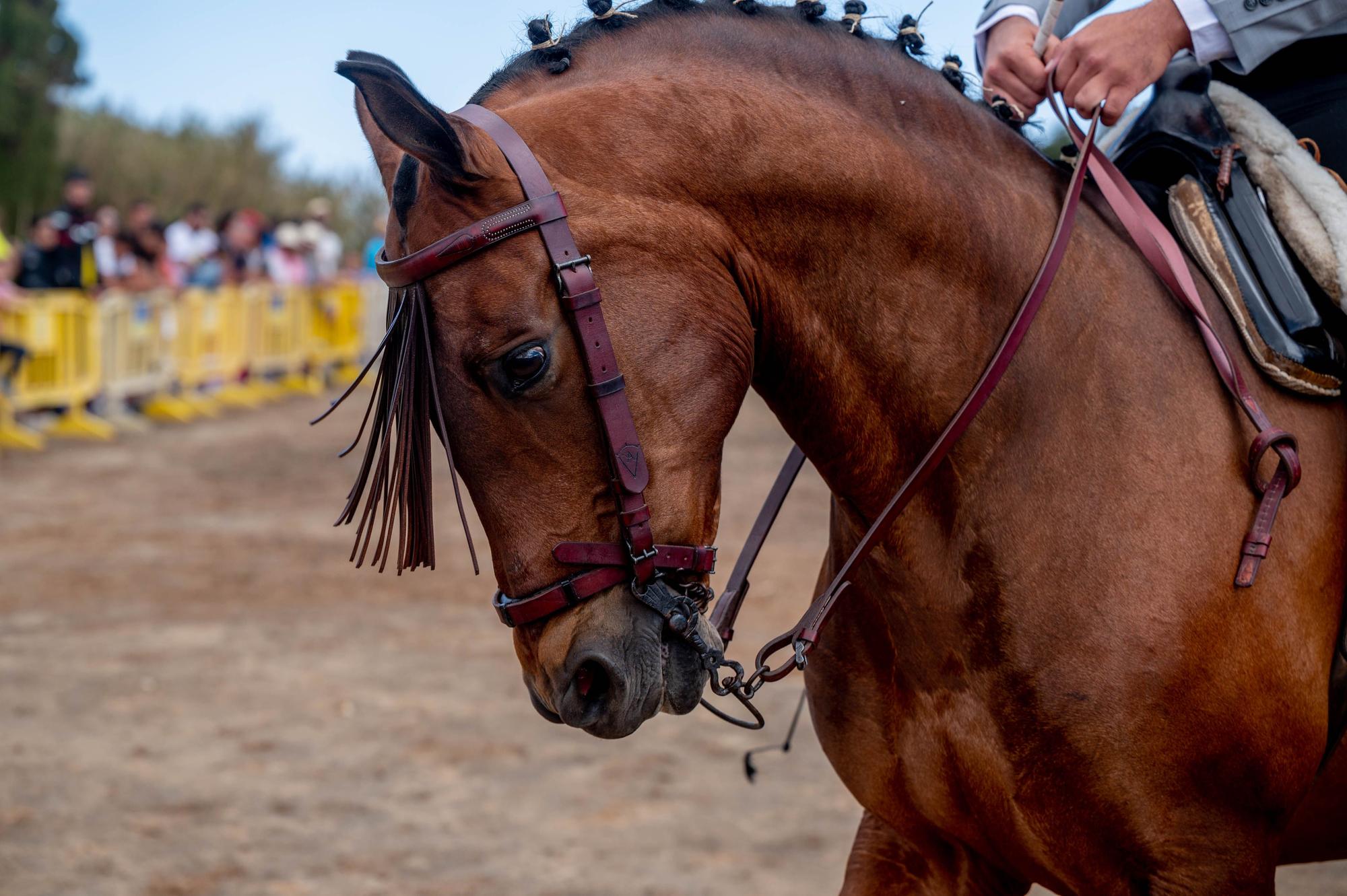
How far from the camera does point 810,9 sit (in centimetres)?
226

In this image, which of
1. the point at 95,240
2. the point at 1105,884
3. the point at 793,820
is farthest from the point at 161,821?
the point at 95,240

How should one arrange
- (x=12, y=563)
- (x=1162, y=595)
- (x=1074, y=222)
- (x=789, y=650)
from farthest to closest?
1. (x=12, y=563)
2. (x=789, y=650)
3. (x=1074, y=222)
4. (x=1162, y=595)

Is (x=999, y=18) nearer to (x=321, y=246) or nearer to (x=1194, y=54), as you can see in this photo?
(x=1194, y=54)

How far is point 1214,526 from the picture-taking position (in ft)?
7.13

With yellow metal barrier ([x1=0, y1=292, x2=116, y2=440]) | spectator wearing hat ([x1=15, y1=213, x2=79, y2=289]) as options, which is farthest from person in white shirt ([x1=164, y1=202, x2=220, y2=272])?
yellow metal barrier ([x1=0, y1=292, x2=116, y2=440])

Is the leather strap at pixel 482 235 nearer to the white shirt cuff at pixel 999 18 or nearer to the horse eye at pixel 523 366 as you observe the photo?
the horse eye at pixel 523 366

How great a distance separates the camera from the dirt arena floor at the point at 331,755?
14.3 feet

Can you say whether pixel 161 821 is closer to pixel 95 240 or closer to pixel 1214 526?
pixel 1214 526

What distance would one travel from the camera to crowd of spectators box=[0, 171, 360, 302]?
1302 cm

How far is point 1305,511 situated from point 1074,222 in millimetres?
648

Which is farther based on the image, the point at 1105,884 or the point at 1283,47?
the point at 1283,47

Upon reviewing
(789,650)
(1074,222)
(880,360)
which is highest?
(1074,222)

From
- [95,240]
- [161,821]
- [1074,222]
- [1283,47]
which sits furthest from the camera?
[95,240]

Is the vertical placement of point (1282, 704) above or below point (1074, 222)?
below
